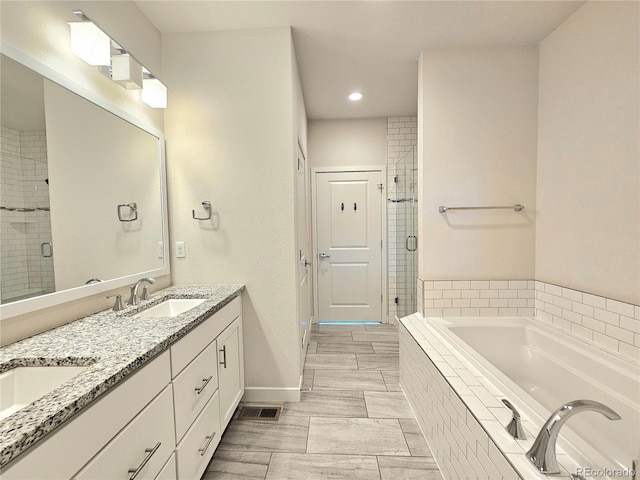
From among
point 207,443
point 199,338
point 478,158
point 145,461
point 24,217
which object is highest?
point 478,158

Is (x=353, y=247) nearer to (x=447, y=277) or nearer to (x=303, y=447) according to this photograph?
(x=447, y=277)

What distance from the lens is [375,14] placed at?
1846 mm

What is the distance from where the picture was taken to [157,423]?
1020 millimetres

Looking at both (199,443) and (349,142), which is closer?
(199,443)

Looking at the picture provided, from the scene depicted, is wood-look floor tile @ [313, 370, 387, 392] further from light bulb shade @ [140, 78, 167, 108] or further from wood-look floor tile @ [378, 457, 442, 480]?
light bulb shade @ [140, 78, 167, 108]

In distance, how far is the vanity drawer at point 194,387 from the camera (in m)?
1.17

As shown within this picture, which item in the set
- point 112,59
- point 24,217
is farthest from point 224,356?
point 112,59

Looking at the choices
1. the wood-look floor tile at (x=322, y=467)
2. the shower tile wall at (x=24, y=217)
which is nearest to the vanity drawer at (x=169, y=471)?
the wood-look floor tile at (x=322, y=467)

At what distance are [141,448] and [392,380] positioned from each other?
6.30ft

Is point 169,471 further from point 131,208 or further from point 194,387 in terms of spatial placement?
point 131,208

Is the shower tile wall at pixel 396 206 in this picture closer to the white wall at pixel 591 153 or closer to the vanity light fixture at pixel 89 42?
the white wall at pixel 591 153

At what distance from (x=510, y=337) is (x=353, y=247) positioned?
198cm

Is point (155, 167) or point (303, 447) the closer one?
point (303, 447)

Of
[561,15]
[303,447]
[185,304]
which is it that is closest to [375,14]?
[561,15]
